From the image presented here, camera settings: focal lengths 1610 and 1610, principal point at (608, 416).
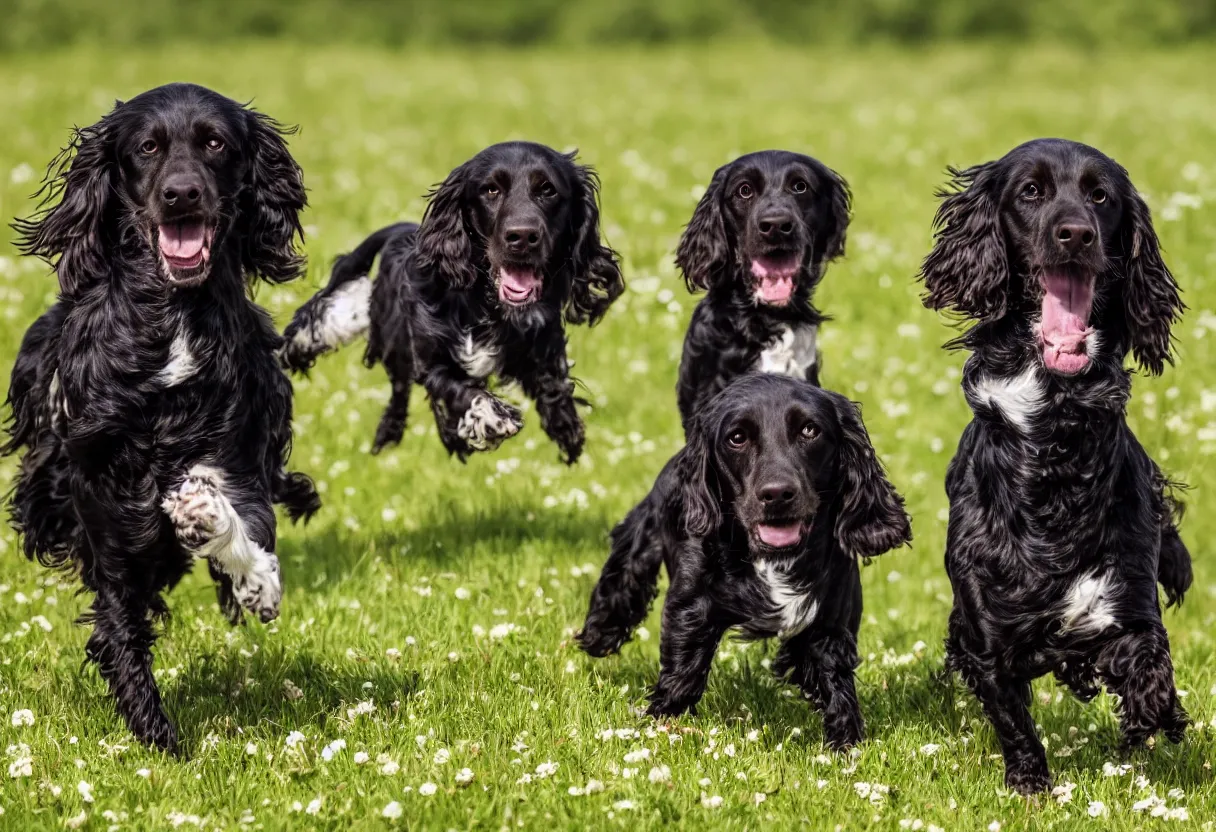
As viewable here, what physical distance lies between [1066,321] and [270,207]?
294cm

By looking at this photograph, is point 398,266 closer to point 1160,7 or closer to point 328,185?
point 328,185

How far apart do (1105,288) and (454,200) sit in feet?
9.35

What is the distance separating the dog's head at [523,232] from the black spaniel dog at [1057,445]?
1899 millimetres

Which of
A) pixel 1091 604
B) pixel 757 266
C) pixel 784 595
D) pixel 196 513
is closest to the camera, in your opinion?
pixel 1091 604

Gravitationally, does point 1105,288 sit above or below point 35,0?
below

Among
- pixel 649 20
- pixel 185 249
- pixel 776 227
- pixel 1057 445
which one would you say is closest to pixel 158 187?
pixel 185 249

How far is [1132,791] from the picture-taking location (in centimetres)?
557

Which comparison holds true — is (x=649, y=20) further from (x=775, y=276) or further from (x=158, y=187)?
(x=158, y=187)

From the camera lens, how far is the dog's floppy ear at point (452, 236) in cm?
697

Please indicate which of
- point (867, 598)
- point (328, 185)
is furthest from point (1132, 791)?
point (328, 185)

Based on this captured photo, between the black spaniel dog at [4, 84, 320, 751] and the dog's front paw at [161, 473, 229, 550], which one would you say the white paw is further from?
the dog's front paw at [161, 473, 229, 550]

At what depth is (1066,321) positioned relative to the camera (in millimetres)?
5355

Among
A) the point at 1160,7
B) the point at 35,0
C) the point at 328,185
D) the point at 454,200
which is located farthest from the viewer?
the point at 1160,7

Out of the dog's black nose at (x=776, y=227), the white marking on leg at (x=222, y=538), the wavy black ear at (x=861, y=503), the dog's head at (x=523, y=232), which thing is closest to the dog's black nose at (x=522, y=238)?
the dog's head at (x=523, y=232)
